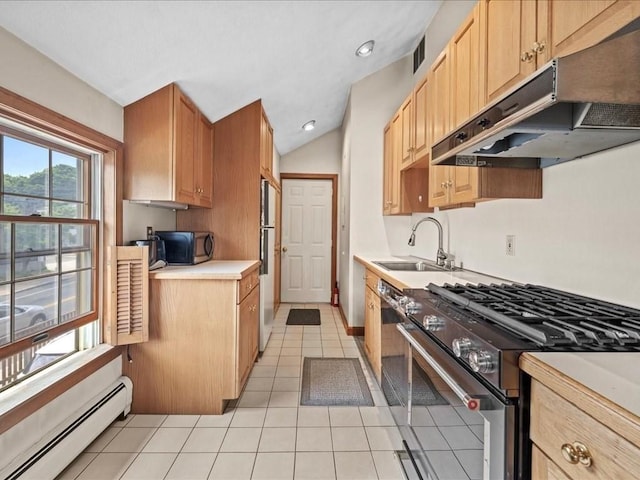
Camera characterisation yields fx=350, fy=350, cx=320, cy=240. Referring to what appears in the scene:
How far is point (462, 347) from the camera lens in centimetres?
100

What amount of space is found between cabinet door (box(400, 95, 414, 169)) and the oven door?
1749 mm

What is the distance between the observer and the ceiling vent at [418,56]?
3.47 metres

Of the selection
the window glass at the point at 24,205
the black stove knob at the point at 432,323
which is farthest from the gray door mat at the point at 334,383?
the window glass at the point at 24,205

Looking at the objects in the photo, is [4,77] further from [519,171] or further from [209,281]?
[519,171]

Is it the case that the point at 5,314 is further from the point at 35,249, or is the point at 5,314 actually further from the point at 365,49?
the point at 365,49

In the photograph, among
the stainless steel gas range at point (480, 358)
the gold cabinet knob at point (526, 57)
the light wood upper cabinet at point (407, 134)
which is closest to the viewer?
the stainless steel gas range at point (480, 358)

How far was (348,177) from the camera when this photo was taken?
4.14 meters

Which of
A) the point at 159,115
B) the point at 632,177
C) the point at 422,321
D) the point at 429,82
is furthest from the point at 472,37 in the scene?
the point at 159,115

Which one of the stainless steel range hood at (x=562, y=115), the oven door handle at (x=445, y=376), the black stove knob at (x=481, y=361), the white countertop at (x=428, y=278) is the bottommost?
the oven door handle at (x=445, y=376)

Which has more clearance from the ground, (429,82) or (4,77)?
(429,82)

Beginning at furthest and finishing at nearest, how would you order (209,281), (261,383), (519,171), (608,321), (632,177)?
(261,383)
(209,281)
(519,171)
(632,177)
(608,321)

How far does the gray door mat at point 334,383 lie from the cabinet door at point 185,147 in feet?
5.41

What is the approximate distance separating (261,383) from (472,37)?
8.72 ft

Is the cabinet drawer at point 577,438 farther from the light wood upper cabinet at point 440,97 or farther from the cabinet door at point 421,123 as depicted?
the cabinet door at point 421,123
